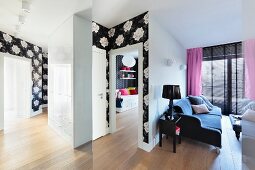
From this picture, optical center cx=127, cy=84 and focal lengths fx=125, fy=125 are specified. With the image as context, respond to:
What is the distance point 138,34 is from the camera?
1.91m

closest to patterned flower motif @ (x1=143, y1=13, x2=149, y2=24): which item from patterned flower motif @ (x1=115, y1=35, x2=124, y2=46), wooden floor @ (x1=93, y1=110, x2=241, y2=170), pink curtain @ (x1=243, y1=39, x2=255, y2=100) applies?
patterned flower motif @ (x1=115, y1=35, x2=124, y2=46)

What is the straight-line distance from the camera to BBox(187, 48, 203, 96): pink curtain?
12.0 feet

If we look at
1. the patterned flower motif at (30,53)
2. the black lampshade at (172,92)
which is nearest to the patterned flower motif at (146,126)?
the black lampshade at (172,92)

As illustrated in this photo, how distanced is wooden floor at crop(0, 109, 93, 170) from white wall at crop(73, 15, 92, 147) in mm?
182

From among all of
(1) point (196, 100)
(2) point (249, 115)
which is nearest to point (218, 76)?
(1) point (196, 100)

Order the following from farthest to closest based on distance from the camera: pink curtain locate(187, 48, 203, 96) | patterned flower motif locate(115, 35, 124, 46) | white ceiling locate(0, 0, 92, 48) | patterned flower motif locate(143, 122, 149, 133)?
1. pink curtain locate(187, 48, 203, 96)
2. patterned flower motif locate(115, 35, 124, 46)
3. patterned flower motif locate(143, 122, 149, 133)
4. white ceiling locate(0, 0, 92, 48)

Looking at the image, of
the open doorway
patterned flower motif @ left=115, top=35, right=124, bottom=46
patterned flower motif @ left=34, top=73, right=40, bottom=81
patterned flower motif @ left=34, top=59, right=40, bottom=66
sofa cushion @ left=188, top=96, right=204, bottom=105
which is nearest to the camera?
patterned flower motif @ left=115, top=35, right=124, bottom=46

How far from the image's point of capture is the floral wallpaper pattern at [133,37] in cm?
184

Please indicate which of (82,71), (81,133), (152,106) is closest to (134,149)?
(152,106)

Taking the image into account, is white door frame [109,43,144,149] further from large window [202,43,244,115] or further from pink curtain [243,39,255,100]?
large window [202,43,244,115]

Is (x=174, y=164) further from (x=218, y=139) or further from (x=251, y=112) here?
(x=251, y=112)

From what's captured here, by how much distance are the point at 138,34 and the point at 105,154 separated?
173 cm

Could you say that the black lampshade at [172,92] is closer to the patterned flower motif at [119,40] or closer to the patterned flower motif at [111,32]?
the patterned flower motif at [119,40]

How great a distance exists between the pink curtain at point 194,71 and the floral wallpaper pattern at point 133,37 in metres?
2.51
